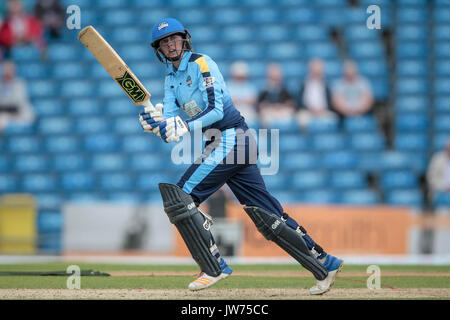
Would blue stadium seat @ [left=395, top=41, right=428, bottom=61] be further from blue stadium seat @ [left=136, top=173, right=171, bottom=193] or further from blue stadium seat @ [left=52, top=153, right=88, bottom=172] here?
blue stadium seat @ [left=52, top=153, right=88, bottom=172]

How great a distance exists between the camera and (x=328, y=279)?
513 centimetres

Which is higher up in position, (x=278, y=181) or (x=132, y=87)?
(x=132, y=87)

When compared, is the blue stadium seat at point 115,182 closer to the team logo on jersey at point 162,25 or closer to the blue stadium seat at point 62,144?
the blue stadium seat at point 62,144

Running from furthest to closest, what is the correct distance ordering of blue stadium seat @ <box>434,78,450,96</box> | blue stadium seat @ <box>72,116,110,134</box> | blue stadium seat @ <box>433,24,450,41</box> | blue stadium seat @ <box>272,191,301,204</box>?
blue stadium seat @ <box>433,24,450,41</box> < blue stadium seat @ <box>434,78,450,96</box> < blue stadium seat @ <box>72,116,110,134</box> < blue stadium seat @ <box>272,191,301,204</box>

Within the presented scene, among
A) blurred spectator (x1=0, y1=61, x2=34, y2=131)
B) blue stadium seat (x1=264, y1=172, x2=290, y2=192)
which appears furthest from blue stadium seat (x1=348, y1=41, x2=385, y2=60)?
blurred spectator (x1=0, y1=61, x2=34, y2=131)

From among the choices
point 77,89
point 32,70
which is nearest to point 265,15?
point 77,89

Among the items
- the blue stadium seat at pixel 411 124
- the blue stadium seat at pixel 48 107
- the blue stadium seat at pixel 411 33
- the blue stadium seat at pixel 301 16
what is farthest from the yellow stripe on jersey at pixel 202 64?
the blue stadium seat at pixel 411 33

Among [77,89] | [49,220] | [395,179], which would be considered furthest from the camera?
[77,89]

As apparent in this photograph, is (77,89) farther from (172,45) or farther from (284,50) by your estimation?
(172,45)

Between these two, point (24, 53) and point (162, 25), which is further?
point (24, 53)

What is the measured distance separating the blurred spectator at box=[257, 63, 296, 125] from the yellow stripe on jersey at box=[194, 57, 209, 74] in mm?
5584

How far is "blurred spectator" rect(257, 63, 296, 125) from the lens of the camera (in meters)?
10.7

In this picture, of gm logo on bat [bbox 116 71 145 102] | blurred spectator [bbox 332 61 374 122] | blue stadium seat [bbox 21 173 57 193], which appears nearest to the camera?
gm logo on bat [bbox 116 71 145 102]

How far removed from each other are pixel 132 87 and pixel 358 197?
6.00m
